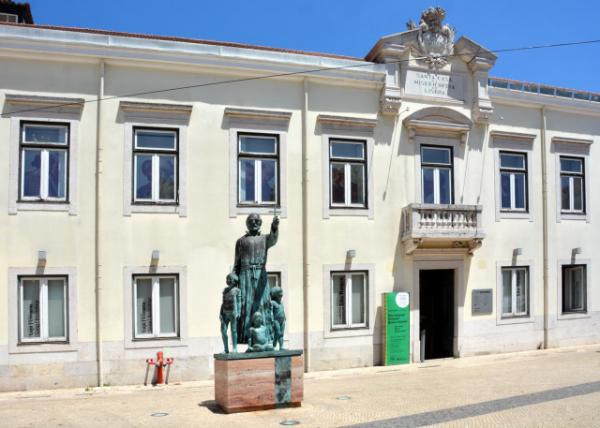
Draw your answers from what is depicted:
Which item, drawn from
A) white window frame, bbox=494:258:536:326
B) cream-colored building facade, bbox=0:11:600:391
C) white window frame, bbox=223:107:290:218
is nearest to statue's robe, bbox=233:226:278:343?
cream-colored building facade, bbox=0:11:600:391

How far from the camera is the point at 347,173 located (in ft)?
58.7

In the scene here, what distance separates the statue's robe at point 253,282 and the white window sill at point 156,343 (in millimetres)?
4266

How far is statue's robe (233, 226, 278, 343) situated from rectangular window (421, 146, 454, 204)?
25.5 ft

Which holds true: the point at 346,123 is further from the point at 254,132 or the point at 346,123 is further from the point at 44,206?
the point at 44,206

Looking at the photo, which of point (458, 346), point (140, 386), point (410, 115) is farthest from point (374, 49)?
point (140, 386)

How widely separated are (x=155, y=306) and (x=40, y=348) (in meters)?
2.61

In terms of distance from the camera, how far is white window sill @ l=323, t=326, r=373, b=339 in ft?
57.0

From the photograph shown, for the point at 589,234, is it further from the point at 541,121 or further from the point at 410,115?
the point at 410,115

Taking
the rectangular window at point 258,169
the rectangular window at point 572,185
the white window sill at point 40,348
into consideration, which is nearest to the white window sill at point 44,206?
the white window sill at point 40,348

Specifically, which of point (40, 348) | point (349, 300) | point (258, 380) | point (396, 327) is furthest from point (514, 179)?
point (40, 348)

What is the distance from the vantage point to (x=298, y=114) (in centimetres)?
1736

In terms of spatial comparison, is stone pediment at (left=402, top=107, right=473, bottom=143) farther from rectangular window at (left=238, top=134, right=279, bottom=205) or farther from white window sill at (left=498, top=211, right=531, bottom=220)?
rectangular window at (left=238, top=134, right=279, bottom=205)

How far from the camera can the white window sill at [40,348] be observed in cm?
1481

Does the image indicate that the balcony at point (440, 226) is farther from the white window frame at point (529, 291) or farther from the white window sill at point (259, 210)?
the white window sill at point (259, 210)
